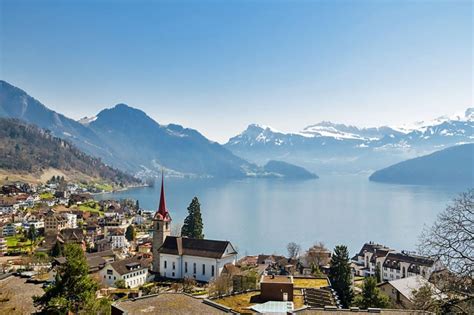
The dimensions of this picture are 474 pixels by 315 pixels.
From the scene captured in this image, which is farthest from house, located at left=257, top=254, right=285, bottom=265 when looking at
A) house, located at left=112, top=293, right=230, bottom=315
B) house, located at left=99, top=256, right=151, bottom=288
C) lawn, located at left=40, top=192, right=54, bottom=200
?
lawn, located at left=40, top=192, right=54, bottom=200

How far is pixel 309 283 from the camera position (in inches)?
996

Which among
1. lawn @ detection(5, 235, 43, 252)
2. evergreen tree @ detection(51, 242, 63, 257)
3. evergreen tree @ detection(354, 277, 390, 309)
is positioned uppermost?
evergreen tree @ detection(354, 277, 390, 309)

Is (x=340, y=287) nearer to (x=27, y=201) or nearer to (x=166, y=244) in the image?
(x=166, y=244)

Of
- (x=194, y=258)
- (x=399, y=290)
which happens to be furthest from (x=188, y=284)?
(x=399, y=290)

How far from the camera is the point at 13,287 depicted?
2791cm

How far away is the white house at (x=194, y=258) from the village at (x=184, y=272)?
96mm

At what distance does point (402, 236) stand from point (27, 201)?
84628 mm

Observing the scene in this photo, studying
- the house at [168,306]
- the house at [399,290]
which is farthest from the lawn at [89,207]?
the house at [168,306]

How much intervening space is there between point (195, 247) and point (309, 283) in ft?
56.6

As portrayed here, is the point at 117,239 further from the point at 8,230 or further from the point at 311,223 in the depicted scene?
the point at 311,223

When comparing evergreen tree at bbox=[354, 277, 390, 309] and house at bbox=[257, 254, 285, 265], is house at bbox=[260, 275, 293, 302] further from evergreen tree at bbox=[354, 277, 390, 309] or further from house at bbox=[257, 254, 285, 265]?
house at bbox=[257, 254, 285, 265]

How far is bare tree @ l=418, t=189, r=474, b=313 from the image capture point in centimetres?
830

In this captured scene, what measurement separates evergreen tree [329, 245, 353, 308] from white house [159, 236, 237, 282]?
11.0m

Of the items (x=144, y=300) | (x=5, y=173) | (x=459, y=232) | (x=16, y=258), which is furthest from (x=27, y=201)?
(x=459, y=232)
